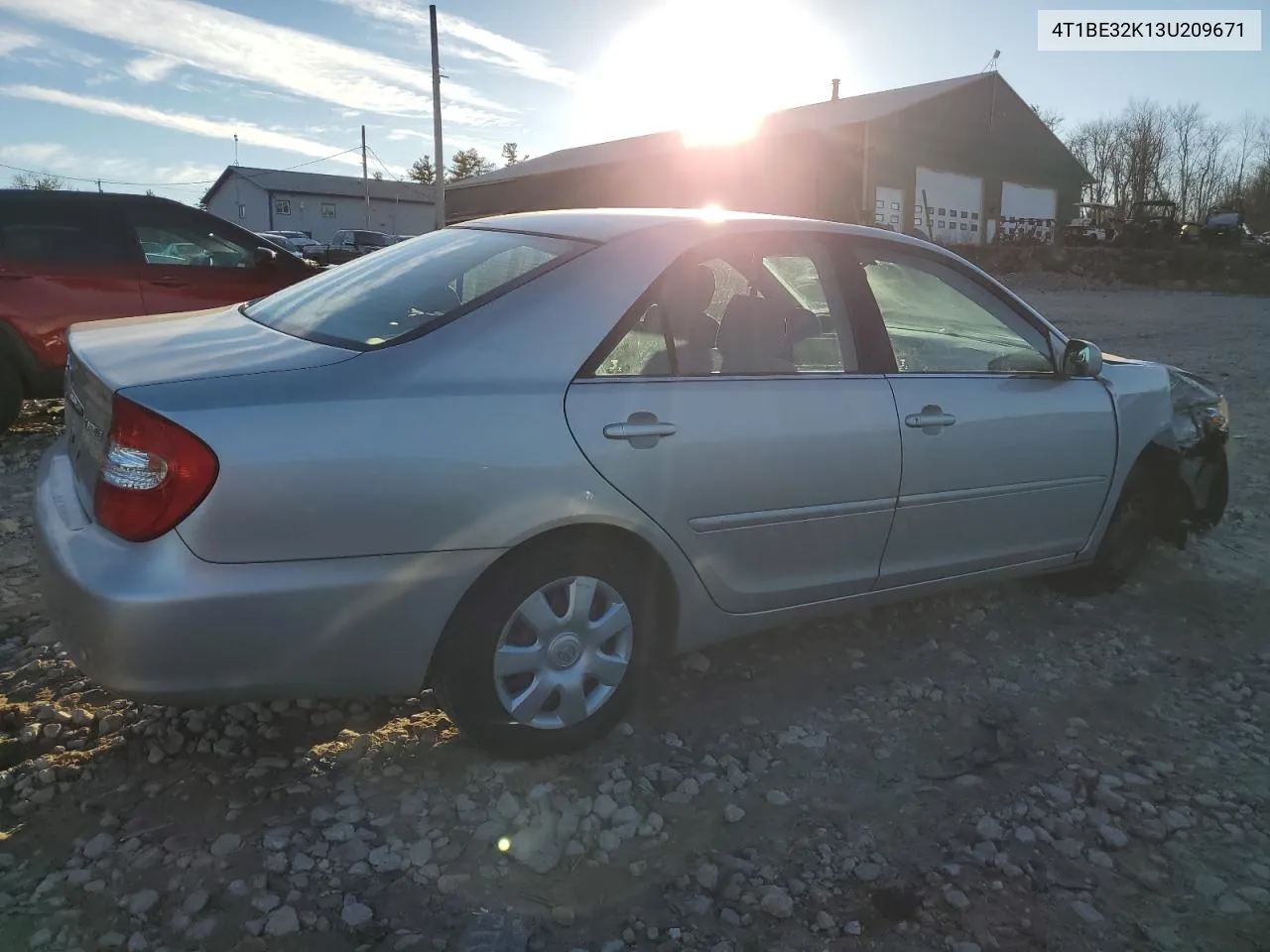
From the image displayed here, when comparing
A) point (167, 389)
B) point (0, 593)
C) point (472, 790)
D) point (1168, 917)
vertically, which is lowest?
point (1168, 917)

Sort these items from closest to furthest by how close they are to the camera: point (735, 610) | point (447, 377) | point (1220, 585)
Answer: point (447, 377) → point (735, 610) → point (1220, 585)

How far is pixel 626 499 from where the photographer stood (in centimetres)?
270

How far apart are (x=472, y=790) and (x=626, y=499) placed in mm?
924

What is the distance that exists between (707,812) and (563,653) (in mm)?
599

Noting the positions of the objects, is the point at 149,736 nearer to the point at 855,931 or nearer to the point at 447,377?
the point at 447,377

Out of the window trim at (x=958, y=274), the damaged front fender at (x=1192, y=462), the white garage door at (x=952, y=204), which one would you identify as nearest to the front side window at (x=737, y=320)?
the window trim at (x=958, y=274)

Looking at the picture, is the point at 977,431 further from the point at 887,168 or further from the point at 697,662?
the point at 887,168

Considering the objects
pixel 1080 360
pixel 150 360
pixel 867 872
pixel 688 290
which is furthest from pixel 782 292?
pixel 150 360

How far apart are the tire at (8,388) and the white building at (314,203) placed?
56.5 m

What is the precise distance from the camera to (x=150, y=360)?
2539 millimetres

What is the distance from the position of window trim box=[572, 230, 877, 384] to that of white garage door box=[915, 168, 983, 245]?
28704 mm

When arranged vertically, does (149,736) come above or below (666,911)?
above

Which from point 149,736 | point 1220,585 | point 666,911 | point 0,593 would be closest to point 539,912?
point 666,911

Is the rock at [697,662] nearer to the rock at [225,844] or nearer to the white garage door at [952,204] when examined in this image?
the rock at [225,844]
